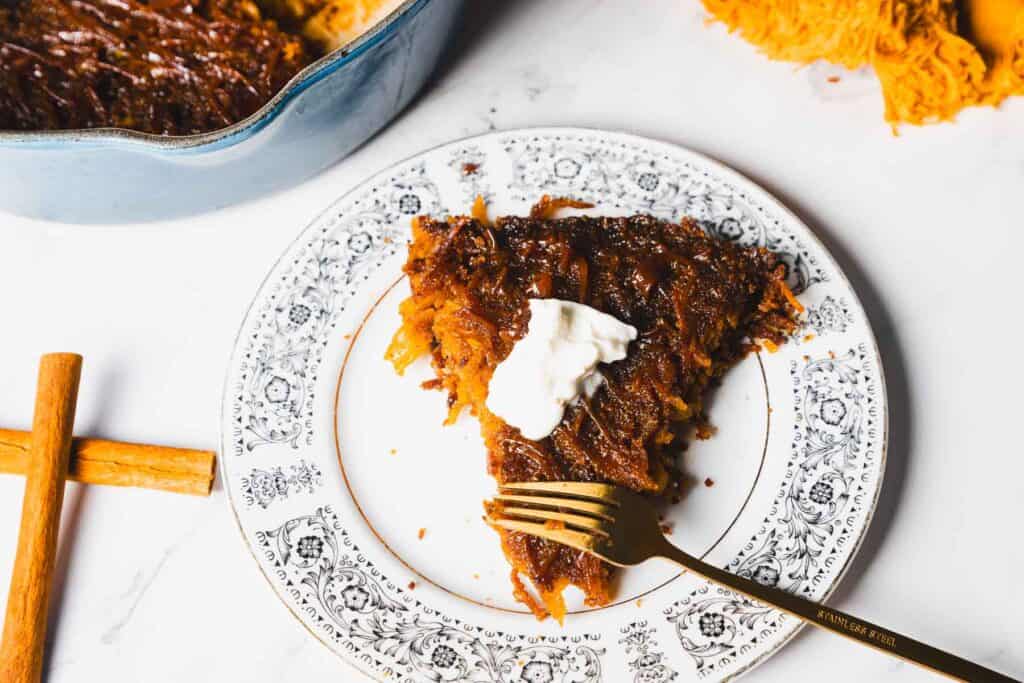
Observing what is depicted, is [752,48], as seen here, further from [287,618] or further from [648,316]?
[287,618]

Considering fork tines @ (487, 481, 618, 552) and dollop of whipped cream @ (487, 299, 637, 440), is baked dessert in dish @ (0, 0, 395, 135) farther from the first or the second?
fork tines @ (487, 481, 618, 552)

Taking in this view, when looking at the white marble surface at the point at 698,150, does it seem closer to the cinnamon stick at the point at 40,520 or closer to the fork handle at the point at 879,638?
the cinnamon stick at the point at 40,520

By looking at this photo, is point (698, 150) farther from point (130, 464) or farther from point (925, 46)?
point (130, 464)

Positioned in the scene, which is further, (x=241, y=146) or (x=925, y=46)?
(x=925, y=46)

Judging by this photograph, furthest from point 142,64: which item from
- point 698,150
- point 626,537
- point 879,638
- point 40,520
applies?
point 879,638

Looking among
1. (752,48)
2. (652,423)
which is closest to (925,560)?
(652,423)
